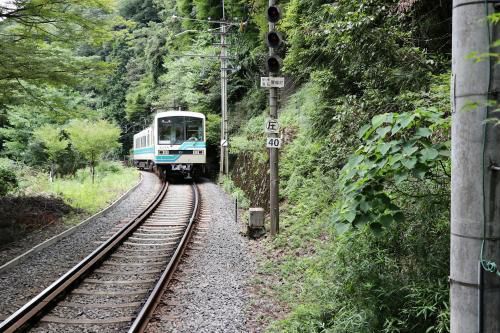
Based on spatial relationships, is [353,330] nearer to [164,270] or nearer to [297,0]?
[164,270]

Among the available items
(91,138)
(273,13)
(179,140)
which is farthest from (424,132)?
(91,138)

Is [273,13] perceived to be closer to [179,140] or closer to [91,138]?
[179,140]

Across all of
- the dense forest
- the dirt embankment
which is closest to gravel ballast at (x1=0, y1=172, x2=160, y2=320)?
the dirt embankment

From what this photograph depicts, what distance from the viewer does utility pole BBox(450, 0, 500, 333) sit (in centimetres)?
169

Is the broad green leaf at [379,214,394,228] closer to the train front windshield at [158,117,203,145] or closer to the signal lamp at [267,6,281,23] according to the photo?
the signal lamp at [267,6,281,23]

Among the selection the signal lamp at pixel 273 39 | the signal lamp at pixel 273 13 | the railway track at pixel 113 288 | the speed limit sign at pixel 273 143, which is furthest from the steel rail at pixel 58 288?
the signal lamp at pixel 273 13

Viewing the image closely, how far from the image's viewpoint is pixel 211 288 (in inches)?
252

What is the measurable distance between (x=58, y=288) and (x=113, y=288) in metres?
0.77

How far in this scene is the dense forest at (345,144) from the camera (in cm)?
334

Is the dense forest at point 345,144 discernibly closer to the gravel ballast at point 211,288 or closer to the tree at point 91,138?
the gravel ballast at point 211,288

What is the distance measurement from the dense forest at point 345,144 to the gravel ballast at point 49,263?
3.01 meters

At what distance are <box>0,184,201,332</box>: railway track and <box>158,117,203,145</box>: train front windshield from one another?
1021 cm

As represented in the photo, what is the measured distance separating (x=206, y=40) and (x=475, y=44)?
3044 centimetres

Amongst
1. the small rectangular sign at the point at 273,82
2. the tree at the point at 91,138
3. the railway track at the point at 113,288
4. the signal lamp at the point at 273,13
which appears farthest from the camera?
the tree at the point at 91,138
